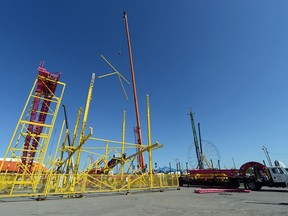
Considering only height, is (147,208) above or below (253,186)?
below

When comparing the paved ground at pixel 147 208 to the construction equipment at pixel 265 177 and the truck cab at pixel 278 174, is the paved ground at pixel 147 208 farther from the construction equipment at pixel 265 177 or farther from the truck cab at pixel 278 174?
the truck cab at pixel 278 174

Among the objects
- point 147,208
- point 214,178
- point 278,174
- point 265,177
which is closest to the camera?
point 147,208

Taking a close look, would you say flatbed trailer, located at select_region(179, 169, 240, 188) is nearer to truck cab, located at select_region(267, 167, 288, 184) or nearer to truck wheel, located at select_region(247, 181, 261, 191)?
truck wheel, located at select_region(247, 181, 261, 191)

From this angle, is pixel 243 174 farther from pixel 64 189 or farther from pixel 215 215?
pixel 64 189

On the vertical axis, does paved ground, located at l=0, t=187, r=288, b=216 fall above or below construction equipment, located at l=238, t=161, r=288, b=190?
below

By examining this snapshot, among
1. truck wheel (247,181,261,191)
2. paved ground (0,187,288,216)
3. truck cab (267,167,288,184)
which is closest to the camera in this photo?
paved ground (0,187,288,216)

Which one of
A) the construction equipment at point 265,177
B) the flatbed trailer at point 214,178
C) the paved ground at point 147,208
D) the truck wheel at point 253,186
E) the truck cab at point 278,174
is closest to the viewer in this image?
the paved ground at point 147,208

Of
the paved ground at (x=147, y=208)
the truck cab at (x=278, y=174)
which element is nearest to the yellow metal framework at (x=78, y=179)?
the paved ground at (x=147, y=208)

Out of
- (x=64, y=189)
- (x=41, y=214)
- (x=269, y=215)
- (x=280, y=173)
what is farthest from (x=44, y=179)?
(x=280, y=173)

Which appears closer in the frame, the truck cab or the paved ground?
the paved ground

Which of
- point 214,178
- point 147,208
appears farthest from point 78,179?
point 214,178

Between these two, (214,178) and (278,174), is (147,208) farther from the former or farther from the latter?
(214,178)

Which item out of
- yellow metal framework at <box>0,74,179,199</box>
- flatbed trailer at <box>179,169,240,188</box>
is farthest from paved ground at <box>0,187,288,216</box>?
flatbed trailer at <box>179,169,240,188</box>

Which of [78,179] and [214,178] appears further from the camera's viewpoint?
[214,178]
